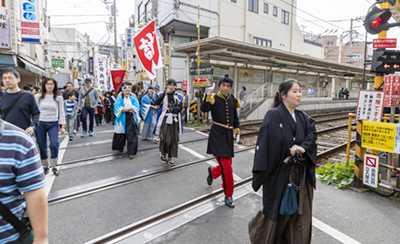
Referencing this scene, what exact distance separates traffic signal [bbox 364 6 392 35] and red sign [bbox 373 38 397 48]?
228 millimetres

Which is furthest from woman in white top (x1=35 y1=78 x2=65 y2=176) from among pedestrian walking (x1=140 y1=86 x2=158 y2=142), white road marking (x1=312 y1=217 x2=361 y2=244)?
white road marking (x1=312 y1=217 x2=361 y2=244)

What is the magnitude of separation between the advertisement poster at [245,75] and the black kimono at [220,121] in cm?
1580

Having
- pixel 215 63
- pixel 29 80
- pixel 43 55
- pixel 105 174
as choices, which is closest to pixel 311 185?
pixel 105 174

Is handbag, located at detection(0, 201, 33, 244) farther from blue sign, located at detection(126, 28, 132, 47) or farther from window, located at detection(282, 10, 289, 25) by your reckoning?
blue sign, located at detection(126, 28, 132, 47)

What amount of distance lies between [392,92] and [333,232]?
287 cm

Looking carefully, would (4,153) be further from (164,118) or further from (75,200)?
(164,118)

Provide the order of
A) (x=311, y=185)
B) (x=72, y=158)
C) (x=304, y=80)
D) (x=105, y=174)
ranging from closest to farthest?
(x=311, y=185) < (x=105, y=174) < (x=72, y=158) < (x=304, y=80)

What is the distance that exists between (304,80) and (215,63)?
1274 centimetres

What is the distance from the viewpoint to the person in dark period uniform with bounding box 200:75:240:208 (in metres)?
3.93

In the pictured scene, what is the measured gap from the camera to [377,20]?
4.93 metres

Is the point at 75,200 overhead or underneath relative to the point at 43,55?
underneath

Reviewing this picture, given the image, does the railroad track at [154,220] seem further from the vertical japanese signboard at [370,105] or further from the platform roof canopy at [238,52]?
the platform roof canopy at [238,52]

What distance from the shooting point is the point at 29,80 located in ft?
56.5

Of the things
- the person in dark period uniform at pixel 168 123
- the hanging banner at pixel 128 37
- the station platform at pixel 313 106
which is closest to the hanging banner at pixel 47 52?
the hanging banner at pixel 128 37
